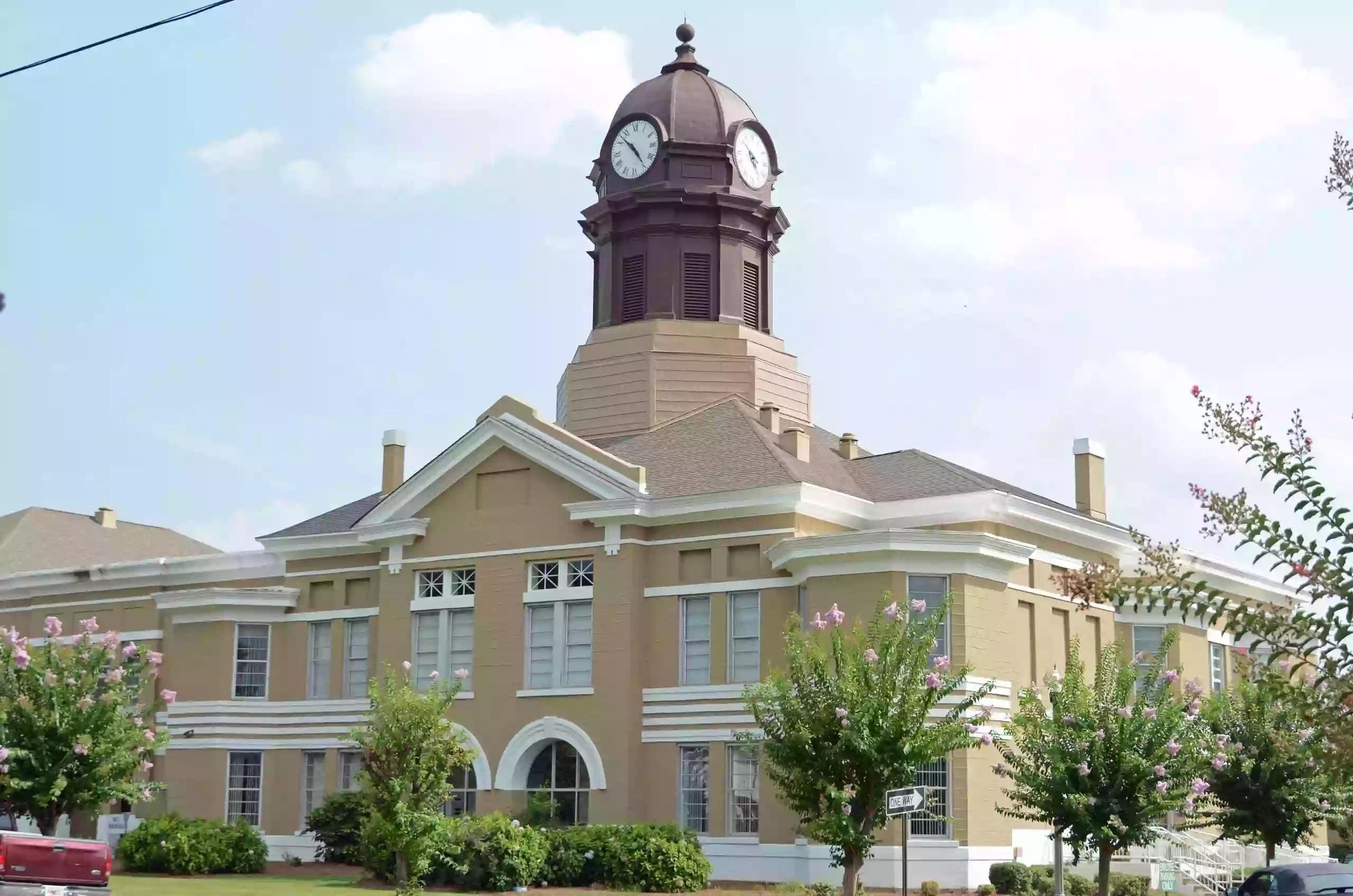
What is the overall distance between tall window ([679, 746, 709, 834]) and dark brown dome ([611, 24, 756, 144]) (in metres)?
17.6

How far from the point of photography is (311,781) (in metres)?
45.4

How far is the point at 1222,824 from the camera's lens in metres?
35.1

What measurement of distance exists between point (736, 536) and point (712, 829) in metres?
6.61

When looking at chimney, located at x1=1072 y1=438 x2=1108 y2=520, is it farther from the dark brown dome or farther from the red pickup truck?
the red pickup truck

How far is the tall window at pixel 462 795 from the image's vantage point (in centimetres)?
4147

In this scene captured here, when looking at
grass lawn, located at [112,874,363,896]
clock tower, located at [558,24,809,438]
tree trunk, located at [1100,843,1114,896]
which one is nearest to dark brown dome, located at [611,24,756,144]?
clock tower, located at [558,24,809,438]

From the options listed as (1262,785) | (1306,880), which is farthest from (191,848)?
(1306,880)

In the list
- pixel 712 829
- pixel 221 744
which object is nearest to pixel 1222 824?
pixel 712 829

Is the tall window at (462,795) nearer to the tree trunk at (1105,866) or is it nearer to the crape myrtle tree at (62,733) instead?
the crape myrtle tree at (62,733)

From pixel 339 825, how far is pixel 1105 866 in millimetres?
19549

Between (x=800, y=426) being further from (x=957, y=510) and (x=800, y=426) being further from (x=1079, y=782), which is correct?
(x=1079, y=782)

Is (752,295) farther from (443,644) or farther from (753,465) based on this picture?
(443,644)

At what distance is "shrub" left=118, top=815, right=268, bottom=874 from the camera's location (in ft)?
129

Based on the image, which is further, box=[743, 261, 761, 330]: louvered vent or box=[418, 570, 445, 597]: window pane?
box=[743, 261, 761, 330]: louvered vent
